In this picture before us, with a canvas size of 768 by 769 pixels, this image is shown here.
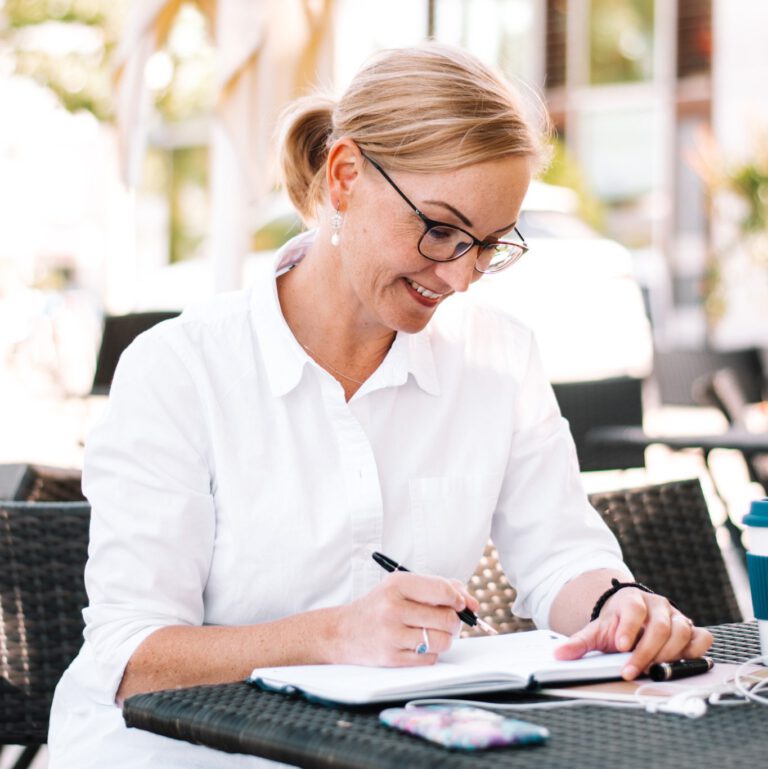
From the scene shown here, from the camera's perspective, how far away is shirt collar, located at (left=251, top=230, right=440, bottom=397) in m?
1.92

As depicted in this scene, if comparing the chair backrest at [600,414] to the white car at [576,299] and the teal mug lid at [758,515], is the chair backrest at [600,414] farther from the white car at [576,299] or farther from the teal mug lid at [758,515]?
the teal mug lid at [758,515]

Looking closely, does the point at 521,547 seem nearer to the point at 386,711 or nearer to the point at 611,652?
the point at 611,652

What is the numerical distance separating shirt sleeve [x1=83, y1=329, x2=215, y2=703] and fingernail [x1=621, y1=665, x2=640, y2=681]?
0.58 metres

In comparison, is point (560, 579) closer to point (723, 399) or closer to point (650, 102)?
point (723, 399)

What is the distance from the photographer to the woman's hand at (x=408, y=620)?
1485 mm

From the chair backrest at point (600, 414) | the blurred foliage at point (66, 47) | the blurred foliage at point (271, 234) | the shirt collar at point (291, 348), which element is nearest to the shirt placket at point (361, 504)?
the shirt collar at point (291, 348)

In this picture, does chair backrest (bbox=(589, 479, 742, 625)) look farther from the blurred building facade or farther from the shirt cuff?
the blurred building facade

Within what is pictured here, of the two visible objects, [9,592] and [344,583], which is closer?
[344,583]

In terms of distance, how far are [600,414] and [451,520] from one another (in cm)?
264

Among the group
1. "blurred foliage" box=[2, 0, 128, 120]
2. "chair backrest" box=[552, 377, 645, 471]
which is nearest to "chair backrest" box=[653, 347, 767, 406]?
"chair backrest" box=[552, 377, 645, 471]

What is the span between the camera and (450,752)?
1.18 meters

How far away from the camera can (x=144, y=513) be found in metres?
1.73

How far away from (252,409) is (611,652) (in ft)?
1.99

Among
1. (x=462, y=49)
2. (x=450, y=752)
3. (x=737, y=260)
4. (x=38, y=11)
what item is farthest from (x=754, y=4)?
(x=450, y=752)
